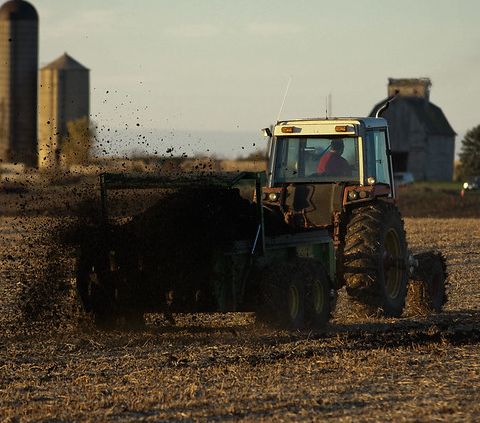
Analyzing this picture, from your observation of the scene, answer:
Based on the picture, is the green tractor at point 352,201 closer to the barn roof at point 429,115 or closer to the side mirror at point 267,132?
the side mirror at point 267,132

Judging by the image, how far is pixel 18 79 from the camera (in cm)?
6184

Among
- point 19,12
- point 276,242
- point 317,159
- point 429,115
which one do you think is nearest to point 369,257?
point 276,242

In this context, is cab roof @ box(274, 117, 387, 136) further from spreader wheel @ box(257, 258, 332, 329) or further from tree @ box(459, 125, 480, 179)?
tree @ box(459, 125, 480, 179)

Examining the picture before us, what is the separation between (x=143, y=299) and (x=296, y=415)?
425 centimetres

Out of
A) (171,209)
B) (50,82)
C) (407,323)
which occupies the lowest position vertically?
(407,323)

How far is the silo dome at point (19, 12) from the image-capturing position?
6369 centimetres

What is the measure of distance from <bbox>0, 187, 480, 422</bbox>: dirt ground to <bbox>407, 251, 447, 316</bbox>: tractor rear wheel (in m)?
0.55

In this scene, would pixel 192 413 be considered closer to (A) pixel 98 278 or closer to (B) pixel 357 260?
(A) pixel 98 278

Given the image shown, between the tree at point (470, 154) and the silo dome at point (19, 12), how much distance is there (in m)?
33.9

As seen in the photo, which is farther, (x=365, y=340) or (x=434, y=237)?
(x=434, y=237)

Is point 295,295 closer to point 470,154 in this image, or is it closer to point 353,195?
point 353,195

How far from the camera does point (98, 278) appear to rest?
12992 mm

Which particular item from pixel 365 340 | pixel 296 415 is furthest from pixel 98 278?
pixel 296 415

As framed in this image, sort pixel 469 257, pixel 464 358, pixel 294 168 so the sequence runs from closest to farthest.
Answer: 1. pixel 464 358
2. pixel 294 168
3. pixel 469 257
